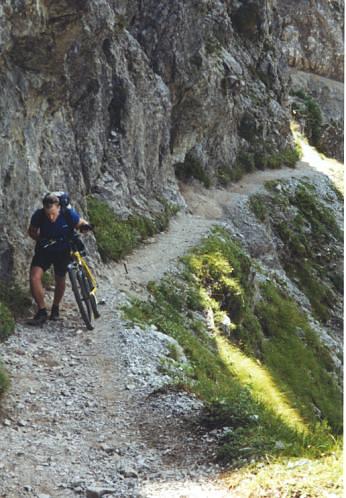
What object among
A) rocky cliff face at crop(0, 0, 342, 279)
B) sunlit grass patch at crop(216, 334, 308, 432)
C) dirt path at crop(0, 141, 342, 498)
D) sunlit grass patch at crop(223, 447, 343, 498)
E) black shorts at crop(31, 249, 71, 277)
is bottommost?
sunlit grass patch at crop(216, 334, 308, 432)

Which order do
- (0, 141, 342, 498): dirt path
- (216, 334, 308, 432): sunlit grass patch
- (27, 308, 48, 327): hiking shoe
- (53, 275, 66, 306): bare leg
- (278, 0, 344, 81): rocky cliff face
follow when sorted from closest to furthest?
(0, 141, 342, 498): dirt path → (27, 308, 48, 327): hiking shoe → (53, 275, 66, 306): bare leg → (216, 334, 308, 432): sunlit grass patch → (278, 0, 344, 81): rocky cliff face

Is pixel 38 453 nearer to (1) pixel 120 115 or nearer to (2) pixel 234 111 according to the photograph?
(1) pixel 120 115

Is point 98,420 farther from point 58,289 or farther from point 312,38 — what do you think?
point 312,38

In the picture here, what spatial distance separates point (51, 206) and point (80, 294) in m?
2.17

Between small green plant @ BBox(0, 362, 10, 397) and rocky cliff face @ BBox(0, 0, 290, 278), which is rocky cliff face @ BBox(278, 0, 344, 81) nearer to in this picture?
rocky cliff face @ BBox(0, 0, 290, 278)

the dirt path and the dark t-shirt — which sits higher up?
the dark t-shirt

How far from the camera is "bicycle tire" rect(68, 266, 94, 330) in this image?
12.7 metres

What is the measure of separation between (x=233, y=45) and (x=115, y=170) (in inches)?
1058

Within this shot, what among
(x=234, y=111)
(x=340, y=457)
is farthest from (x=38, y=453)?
(x=234, y=111)

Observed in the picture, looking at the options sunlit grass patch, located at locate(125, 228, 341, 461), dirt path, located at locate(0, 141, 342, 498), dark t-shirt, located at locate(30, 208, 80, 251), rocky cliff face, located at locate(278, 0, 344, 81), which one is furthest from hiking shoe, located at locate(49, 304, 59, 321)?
rocky cliff face, located at locate(278, 0, 344, 81)

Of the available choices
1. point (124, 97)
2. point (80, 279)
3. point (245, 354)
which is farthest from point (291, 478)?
point (124, 97)

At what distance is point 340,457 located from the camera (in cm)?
707

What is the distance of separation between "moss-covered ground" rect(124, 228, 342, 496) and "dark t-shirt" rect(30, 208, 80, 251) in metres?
2.89

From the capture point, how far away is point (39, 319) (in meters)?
12.7
